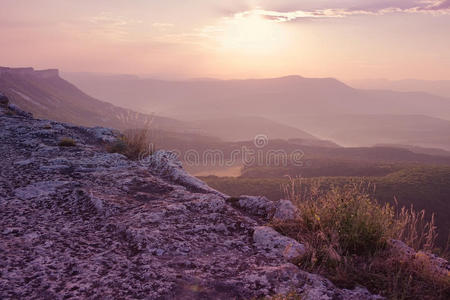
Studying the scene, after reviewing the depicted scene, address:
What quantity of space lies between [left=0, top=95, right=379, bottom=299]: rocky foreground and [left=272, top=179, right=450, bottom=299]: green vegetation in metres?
0.20

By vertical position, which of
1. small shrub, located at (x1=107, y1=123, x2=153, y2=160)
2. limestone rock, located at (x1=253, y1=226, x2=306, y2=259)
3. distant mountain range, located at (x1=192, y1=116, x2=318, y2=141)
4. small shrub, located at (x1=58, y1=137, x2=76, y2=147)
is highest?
small shrub, located at (x1=58, y1=137, x2=76, y2=147)

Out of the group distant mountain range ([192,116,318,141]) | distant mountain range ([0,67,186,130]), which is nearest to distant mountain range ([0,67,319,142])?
distant mountain range ([0,67,186,130])

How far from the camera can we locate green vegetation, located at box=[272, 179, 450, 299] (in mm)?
2639

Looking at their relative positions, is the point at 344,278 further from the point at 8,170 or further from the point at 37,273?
the point at 8,170

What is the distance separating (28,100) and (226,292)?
Result: 324 ft

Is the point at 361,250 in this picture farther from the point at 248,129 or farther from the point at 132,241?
the point at 248,129

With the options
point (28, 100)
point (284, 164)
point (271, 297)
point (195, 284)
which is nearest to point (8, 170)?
point (195, 284)

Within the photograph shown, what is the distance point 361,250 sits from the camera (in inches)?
126

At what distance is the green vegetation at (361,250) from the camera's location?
2.64m

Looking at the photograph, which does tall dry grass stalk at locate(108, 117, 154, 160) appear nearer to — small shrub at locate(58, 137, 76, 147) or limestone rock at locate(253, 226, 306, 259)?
small shrub at locate(58, 137, 76, 147)

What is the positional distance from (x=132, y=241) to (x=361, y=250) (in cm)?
250

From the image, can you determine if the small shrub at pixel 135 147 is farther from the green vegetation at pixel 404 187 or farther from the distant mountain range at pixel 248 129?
the distant mountain range at pixel 248 129

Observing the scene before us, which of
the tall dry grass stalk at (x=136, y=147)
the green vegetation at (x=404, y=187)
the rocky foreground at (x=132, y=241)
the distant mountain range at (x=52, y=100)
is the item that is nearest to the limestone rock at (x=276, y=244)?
the rocky foreground at (x=132, y=241)

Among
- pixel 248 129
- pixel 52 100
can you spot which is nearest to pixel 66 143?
pixel 52 100
